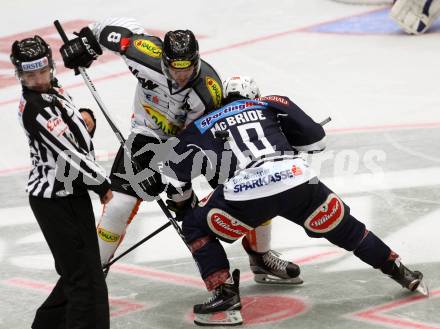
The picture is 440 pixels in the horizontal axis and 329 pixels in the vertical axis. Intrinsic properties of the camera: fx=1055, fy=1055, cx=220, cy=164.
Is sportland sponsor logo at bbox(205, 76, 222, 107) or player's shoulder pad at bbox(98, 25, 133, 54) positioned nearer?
sportland sponsor logo at bbox(205, 76, 222, 107)

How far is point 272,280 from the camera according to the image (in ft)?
17.9

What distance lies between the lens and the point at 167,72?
200 inches

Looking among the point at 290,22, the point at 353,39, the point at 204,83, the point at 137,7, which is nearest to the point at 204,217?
the point at 204,83

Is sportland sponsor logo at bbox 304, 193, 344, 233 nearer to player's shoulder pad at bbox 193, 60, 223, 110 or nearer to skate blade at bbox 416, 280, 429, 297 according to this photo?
skate blade at bbox 416, 280, 429, 297

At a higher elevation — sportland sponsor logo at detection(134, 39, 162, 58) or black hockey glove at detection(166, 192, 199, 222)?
sportland sponsor logo at detection(134, 39, 162, 58)

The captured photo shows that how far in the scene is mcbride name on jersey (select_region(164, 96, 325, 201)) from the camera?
4.83m

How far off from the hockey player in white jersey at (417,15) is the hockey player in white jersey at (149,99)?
4915 millimetres

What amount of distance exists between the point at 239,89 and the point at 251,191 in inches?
24.0

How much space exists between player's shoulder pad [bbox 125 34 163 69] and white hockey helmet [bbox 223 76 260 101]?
37cm

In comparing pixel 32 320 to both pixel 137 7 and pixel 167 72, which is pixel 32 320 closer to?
pixel 167 72

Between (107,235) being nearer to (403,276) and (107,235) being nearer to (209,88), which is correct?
(209,88)

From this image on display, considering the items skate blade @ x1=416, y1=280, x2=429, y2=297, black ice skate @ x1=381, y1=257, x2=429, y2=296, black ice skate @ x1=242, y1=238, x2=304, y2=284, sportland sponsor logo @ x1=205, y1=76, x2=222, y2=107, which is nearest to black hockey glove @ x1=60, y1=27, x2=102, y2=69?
sportland sponsor logo @ x1=205, y1=76, x2=222, y2=107

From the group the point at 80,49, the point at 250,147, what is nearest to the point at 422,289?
the point at 250,147

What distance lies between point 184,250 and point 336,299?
3.63 ft
